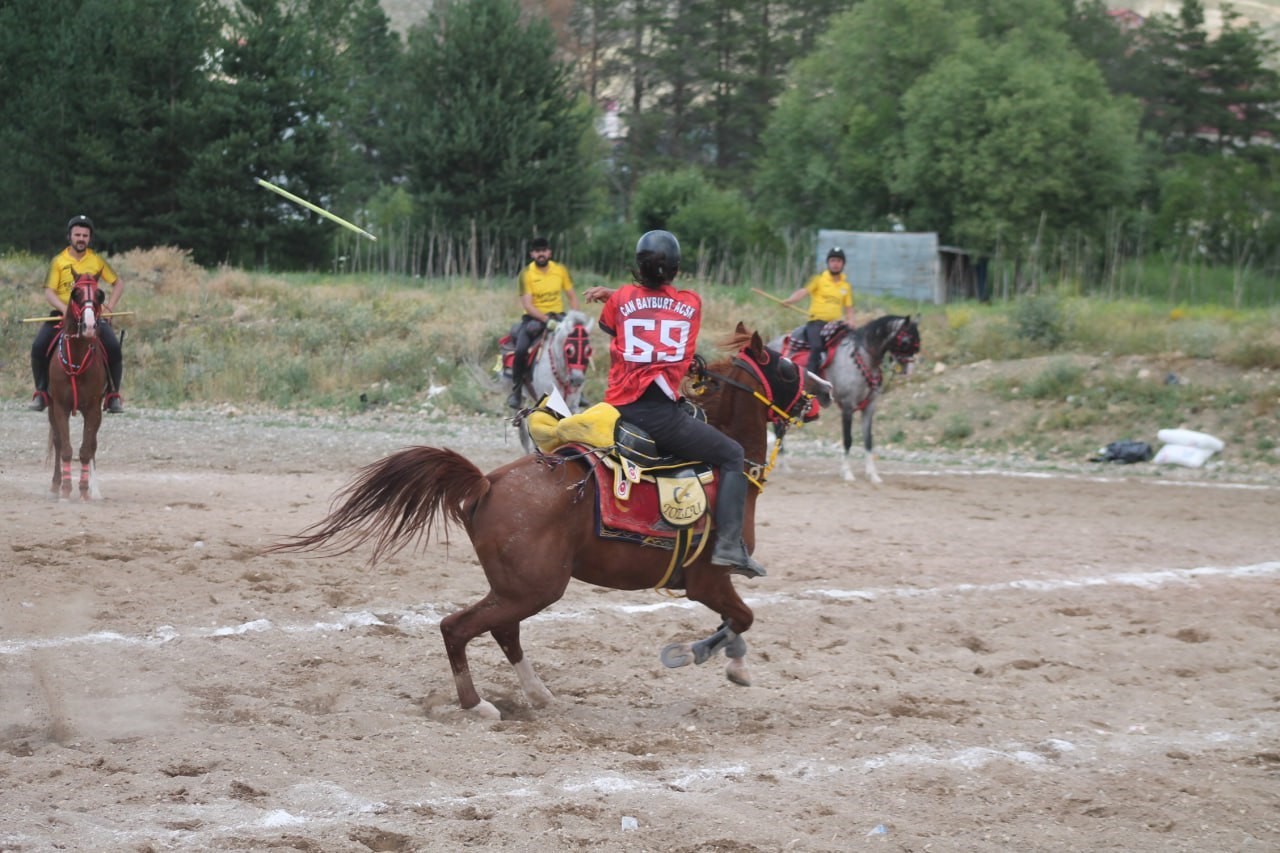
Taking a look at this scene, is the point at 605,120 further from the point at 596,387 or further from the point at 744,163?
the point at 596,387

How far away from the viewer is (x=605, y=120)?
71875 mm

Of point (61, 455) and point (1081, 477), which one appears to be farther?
point (1081, 477)

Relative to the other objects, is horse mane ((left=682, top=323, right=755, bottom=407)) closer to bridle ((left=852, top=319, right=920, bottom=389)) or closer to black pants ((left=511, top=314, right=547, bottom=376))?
black pants ((left=511, top=314, right=547, bottom=376))

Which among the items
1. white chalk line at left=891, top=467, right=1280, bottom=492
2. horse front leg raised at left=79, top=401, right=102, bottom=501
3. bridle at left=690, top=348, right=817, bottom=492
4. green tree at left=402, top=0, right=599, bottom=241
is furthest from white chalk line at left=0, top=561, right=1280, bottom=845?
green tree at left=402, top=0, right=599, bottom=241

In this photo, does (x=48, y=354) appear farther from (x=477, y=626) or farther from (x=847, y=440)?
(x=847, y=440)

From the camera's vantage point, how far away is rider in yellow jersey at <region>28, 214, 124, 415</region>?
13570mm

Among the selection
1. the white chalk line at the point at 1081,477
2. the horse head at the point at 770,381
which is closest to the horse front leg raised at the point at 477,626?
the horse head at the point at 770,381

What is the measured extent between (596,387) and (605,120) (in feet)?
157

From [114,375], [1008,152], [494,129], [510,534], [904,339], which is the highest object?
[1008,152]

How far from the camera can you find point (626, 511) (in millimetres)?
7547

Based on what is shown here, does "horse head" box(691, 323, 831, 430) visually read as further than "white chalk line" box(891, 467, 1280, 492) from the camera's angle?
No

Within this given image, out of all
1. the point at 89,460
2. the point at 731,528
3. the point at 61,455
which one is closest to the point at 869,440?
the point at 89,460

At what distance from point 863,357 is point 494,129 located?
29.6m

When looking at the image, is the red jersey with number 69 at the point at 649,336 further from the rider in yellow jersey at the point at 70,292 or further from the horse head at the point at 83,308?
the rider in yellow jersey at the point at 70,292
